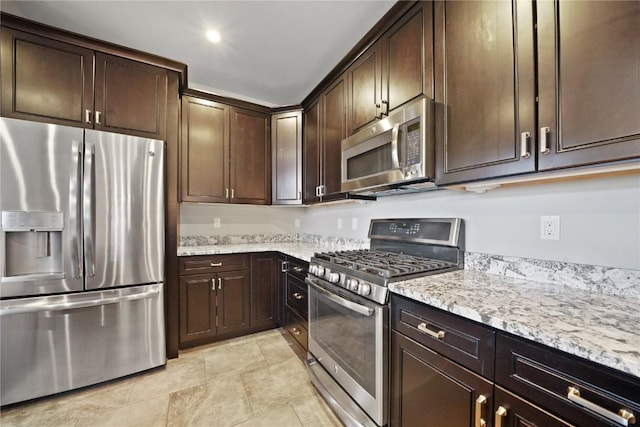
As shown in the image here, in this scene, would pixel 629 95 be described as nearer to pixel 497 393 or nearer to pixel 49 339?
pixel 497 393

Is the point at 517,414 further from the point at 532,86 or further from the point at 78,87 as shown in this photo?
the point at 78,87

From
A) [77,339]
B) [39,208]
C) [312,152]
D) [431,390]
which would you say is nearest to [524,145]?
[431,390]

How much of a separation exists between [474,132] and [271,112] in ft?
7.60

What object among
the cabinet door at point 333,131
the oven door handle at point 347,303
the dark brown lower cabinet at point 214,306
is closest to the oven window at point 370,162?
the cabinet door at point 333,131

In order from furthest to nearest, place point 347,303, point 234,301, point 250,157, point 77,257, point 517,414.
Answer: point 250,157 → point 234,301 → point 77,257 → point 347,303 → point 517,414

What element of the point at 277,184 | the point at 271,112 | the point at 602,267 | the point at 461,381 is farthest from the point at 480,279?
the point at 271,112

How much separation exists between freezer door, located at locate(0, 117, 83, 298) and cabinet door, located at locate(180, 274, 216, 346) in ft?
2.52

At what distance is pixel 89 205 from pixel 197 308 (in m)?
1.21

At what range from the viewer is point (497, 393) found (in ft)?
2.77

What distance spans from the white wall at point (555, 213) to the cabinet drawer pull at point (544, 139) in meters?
0.34

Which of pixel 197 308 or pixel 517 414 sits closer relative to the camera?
pixel 517 414

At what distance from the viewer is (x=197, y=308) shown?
2.43 m

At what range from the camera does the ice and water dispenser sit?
1.64 metres

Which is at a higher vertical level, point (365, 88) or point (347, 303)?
point (365, 88)
